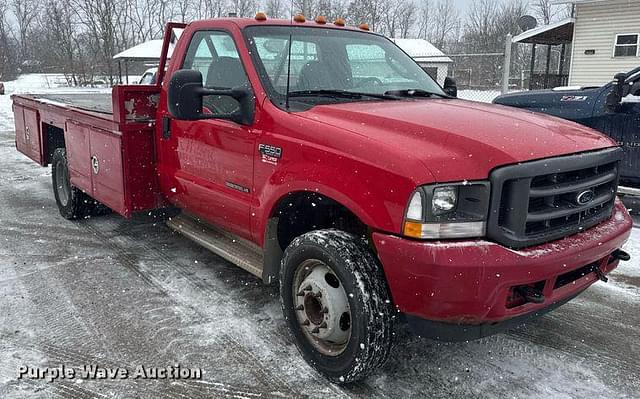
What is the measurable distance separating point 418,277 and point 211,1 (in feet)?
205

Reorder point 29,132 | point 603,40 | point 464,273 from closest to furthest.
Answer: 1. point 464,273
2. point 29,132
3. point 603,40

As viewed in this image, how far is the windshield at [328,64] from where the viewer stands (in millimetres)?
3754

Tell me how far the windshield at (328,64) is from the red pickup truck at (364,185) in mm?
14

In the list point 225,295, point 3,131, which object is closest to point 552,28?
point 3,131

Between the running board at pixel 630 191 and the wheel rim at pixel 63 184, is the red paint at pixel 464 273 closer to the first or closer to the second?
the running board at pixel 630 191

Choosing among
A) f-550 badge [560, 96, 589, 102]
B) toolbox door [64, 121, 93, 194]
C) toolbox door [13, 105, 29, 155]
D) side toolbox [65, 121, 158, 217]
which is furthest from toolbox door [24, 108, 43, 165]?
f-550 badge [560, 96, 589, 102]

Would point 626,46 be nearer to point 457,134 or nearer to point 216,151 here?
point 216,151

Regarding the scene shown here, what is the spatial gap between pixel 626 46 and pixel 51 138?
19737mm

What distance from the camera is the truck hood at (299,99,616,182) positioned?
8.80 feet

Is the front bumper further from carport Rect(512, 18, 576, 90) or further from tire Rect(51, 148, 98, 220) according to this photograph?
carport Rect(512, 18, 576, 90)

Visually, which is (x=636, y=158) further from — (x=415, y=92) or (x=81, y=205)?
(x=81, y=205)

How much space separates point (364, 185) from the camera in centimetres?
280

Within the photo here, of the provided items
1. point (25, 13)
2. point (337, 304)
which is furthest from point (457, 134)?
point (25, 13)

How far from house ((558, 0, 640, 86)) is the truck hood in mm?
19036
